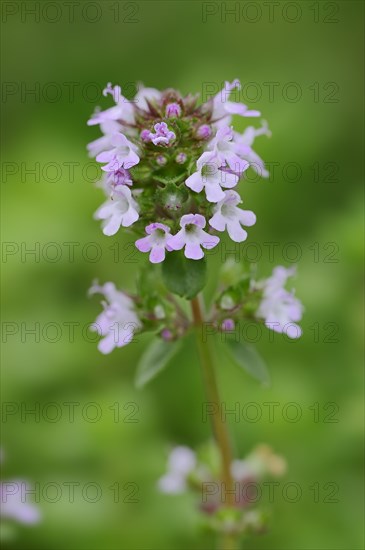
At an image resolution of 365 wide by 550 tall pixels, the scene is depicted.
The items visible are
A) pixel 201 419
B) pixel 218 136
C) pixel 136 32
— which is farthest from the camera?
pixel 136 32

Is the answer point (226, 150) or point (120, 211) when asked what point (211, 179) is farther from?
point (120, 211)

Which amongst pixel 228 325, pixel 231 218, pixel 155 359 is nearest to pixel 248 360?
pixel 228 325

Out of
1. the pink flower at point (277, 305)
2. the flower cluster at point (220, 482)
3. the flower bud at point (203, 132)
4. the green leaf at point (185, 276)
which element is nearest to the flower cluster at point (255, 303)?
the pink flower at point (277, 305)

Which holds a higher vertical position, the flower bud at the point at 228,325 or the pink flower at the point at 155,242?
the pink flower at the point at 155,242

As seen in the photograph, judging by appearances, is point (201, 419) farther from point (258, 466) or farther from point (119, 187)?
point (119, 187)

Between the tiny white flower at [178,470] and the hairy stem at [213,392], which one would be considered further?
the tiny white flower at [178,470]

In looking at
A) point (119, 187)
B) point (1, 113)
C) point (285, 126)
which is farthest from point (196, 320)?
point (1, 113)

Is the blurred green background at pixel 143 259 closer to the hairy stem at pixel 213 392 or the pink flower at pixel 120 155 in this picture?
the hairy stem at pixel 213 392
